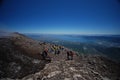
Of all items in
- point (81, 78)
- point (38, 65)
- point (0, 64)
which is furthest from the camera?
point (38, 65)

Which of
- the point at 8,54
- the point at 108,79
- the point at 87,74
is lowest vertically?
the point at 108,79

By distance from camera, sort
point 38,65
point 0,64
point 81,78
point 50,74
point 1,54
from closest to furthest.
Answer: point 81,78, point 50,74, point 0,64, point 38,65, point 1,54

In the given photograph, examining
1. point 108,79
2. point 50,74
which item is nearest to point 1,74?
point 50,74

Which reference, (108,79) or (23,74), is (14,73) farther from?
(108,79)

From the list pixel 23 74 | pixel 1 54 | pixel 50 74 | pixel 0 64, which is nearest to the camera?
pixel 50 74

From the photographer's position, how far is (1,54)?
20.8 meters

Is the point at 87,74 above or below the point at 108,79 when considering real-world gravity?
above

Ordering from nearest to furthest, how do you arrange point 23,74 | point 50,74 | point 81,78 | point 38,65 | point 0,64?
point 81,78, point 50,74, point 23,74, point 0,64, point 38,65

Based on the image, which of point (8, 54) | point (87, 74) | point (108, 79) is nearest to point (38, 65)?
point (8, 54)

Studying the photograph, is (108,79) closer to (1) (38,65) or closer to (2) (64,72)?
(2) (64,72)

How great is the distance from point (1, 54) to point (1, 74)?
6.43 metres

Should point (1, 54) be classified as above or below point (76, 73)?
above

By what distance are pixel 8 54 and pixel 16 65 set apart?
15.5 ft

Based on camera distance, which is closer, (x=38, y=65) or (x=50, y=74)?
(x=50, y=74)
